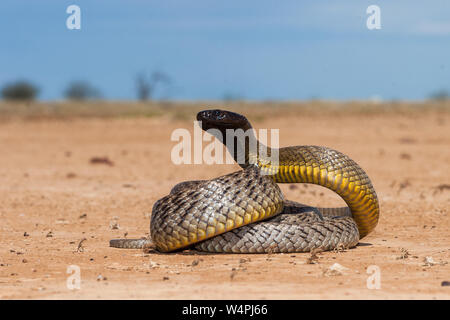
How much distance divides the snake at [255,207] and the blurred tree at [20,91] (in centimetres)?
7143

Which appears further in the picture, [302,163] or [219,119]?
[302,163]

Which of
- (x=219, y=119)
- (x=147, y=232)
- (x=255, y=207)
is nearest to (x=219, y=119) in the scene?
(x=219, y=119)

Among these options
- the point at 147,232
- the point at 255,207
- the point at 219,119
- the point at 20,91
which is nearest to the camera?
the point at 255,207

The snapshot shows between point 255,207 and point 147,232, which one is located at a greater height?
point 255,207

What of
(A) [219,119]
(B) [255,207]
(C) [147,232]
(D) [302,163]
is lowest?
(C) [147,232]

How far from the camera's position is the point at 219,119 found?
8.31 m

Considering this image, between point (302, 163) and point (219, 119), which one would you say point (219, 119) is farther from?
point (302, 163)

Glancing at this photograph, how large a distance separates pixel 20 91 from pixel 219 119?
72.5 m

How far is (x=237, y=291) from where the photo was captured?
598 centimetres

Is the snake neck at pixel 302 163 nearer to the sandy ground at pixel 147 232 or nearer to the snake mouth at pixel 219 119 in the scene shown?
the snake mouth at pixel 219 119

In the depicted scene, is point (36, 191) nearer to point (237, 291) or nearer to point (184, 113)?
point (237, 291)

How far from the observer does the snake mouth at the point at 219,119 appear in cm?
831

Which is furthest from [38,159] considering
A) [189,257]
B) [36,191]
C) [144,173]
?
[189,257]
